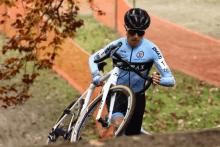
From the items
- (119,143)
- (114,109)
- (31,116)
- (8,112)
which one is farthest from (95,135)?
(119,143)

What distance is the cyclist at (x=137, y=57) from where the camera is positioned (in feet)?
10.8

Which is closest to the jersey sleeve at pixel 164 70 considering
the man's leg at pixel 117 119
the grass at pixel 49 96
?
the man's leg at pixel 117 119

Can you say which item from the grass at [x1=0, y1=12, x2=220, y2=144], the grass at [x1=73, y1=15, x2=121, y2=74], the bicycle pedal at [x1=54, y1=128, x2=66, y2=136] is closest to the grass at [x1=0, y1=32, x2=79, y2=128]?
the grass at [x1=0, y1=12, x2=220, y2=144]

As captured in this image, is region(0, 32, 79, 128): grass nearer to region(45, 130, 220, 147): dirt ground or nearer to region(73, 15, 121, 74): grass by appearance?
region(73, 15, 121, 74): grass

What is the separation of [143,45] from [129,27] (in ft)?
1.11

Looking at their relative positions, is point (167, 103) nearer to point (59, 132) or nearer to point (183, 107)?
point (183, 107)

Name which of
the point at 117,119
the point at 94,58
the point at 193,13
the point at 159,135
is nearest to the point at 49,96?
the point at 94,58

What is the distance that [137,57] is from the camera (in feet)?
11.6

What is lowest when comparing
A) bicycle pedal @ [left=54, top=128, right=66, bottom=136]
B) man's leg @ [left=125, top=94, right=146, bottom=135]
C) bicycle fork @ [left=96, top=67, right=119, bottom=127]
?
bicycle pedal @ [left=54, top=128, right=66, bottom=136]

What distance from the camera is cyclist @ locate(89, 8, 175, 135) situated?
3.31 meters

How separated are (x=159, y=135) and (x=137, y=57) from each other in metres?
1.90

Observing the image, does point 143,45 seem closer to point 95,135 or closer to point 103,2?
point 95,135

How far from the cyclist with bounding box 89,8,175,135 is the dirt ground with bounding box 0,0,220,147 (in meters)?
1.56

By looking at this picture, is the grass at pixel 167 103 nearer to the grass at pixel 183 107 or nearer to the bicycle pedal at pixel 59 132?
the grass at pixel 183 107
